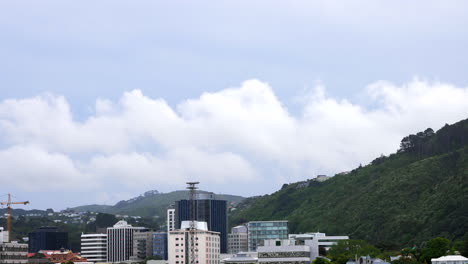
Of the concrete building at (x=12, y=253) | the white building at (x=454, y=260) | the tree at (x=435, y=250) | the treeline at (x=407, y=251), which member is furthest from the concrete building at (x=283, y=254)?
the concrete building at (x=12, y=253)

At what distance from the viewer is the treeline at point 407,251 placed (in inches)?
5463

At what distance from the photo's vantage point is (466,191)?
624ft

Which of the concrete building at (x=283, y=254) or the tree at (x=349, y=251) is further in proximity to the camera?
the concrete building at (x=283, y=254)

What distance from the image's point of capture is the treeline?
139 meters

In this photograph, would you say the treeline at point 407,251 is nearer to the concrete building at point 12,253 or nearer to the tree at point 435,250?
the tree at point 435,250

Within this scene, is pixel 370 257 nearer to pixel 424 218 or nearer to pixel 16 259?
pixel 424 218

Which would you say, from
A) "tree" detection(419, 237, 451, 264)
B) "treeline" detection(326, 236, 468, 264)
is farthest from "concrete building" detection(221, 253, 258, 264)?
"tree" detection(419, 237, 451, 264)

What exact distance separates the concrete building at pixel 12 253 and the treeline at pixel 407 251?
5629 centimetres

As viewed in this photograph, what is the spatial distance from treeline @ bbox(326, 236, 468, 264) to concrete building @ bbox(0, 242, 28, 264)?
5629 centimetres

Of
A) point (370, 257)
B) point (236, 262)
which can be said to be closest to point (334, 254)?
point (370, 257)

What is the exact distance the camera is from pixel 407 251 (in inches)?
5940

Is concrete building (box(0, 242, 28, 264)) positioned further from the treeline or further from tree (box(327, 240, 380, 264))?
tree (box(327, 240, 380, 264))

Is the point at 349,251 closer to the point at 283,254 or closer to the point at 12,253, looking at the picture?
the point at 283,254

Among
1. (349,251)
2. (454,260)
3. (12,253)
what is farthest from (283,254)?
(12,253)
